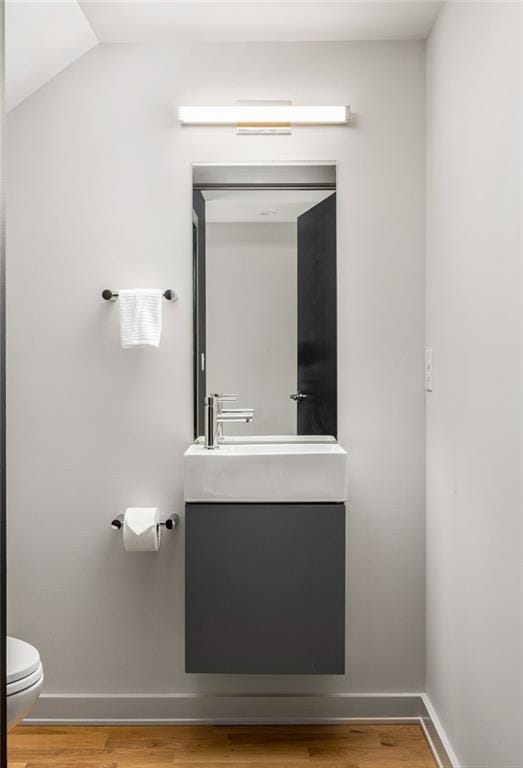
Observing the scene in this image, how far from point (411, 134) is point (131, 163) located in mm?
976

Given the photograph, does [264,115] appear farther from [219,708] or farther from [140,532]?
[219,708]

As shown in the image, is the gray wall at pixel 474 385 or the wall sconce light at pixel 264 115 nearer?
the gray wall at pixel 474 385

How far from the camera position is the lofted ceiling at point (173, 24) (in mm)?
2215

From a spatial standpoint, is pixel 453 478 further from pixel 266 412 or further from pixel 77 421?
pixel 77 421

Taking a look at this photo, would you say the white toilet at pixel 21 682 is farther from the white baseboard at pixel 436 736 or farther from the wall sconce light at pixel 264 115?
the wall sconce light at pixel 264 115

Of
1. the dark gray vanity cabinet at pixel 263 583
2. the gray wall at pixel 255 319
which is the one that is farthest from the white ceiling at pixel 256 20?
the dark gray vanity cabinet at pixel 263 583

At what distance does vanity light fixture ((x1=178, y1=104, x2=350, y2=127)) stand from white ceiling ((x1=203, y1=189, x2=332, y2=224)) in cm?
23

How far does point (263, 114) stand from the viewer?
8.06 ft

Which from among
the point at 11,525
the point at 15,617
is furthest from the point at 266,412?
the point at 15,617

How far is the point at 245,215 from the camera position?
2545 millimetres

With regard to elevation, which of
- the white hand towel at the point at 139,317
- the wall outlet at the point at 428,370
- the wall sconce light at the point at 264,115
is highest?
the wall sconce light at the point at 264,115

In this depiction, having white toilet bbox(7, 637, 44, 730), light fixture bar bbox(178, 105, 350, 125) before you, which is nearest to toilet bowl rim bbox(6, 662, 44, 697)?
white toilet bbox(7, 637, 44, 730)

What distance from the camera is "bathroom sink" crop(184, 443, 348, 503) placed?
2264 mm

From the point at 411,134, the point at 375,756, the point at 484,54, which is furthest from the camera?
the point at 411,134
